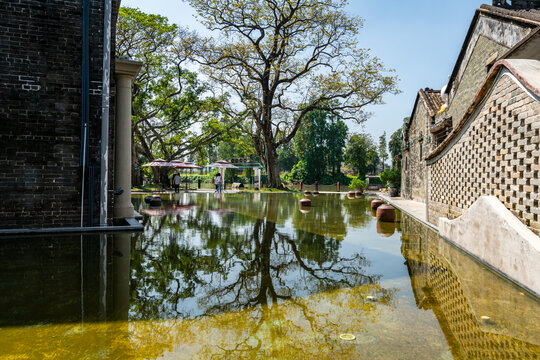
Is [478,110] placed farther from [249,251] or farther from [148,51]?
[148,51]

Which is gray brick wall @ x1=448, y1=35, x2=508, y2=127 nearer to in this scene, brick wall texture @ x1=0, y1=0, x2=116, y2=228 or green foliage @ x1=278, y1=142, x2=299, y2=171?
brick wall texture @ x1=0, y1=0, x2=116, y2=228

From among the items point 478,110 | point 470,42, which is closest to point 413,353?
point 478,110

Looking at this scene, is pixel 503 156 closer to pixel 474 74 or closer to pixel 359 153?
pixel 474 74

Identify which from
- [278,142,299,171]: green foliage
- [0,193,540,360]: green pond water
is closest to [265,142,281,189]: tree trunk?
→ [0,193,540,360]: green pond water

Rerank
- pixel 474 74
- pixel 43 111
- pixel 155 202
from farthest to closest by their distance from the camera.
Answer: pixel 155 202 → pixel 474 74 → pixel 43 111

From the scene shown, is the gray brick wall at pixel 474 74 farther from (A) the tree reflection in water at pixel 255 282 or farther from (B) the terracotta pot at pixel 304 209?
(A) the tree reflection in water at pixel 255 282

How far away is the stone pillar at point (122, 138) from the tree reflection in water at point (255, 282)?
1.88 meters

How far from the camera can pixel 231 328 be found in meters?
2.99

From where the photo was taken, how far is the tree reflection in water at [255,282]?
323 cm

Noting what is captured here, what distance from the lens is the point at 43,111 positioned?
7262 mm

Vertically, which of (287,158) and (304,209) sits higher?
(287,158)

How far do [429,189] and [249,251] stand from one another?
5.57 metres

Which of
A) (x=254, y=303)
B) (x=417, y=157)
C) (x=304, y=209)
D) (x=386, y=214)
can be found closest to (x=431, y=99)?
(x=417, y=157)

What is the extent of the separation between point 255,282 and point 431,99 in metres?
18.1
